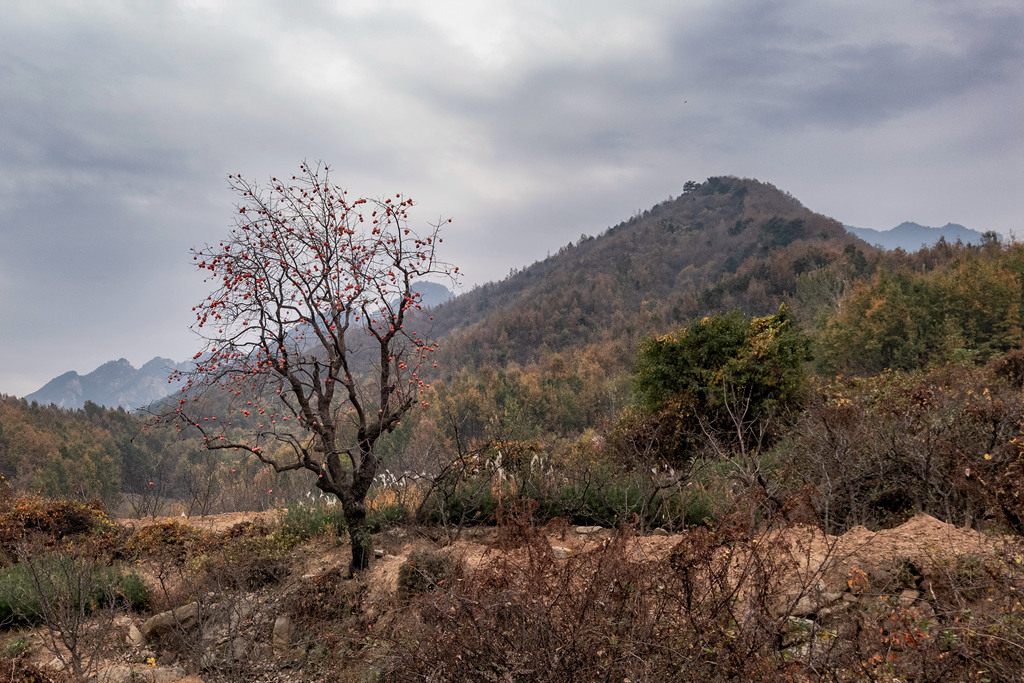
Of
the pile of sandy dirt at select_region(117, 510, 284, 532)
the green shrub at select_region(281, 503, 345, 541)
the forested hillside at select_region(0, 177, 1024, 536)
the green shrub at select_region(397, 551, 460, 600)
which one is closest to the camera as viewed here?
the green shrub at select_region(397, 551, 460, 600)

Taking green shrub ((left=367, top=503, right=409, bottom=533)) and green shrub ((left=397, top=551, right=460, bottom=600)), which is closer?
green shrub ((left=397, top=551, right=460, bottom=600))

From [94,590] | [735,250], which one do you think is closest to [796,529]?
[94,590]

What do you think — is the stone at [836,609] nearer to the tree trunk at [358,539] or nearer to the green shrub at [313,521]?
the tree trunk at [358,539]

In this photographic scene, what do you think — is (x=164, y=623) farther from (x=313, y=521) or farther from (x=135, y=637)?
(x=313, y=521)

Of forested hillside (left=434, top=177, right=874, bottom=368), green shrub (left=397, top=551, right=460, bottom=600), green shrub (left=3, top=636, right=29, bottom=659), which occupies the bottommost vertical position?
green shrub (left=397, top=551, right=460, bottom=600)

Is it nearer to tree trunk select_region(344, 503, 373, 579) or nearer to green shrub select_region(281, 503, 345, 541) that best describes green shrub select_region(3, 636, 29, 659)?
tree trunk select_region(344, 503, 373, 579)

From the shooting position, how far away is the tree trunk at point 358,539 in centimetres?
593

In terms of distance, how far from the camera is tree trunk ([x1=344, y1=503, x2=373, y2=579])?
5930 mm

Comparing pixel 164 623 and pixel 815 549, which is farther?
pixel 164 623

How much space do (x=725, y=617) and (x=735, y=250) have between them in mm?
97864

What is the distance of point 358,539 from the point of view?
5.95 metres

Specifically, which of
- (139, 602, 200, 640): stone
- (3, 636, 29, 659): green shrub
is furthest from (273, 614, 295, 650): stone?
(3, 636, 29, 659): green shrub

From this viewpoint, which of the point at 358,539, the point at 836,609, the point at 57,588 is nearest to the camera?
the point at 836,609

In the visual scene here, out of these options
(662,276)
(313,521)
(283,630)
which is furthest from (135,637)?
(662,276)
